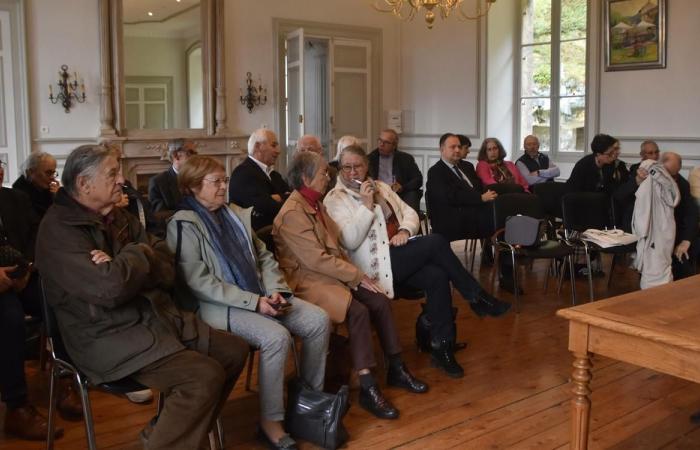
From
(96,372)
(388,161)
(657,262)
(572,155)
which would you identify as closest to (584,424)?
(96,372)

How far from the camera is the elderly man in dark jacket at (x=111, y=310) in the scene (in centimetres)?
242

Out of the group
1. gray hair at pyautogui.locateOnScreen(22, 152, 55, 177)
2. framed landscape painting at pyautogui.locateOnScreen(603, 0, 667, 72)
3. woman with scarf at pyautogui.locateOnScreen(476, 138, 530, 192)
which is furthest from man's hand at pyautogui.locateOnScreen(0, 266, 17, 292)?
framed landscape painting at pyautogui.locateOnScreen(603, 0, 667, 72)

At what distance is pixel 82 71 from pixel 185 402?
6469mm

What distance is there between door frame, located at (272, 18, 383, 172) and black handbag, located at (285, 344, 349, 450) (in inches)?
267

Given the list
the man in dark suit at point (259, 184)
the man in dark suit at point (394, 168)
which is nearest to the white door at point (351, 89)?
the man in dark suit at point (394, 168)

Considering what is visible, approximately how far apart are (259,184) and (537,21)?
5866 mm

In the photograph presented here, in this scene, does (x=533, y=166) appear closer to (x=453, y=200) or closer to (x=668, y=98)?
(x=668, y=98)

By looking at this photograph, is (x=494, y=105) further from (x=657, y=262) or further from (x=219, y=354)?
(x=219, y=354)

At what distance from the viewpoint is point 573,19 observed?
8.72 m

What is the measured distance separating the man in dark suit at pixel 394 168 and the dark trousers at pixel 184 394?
429cm

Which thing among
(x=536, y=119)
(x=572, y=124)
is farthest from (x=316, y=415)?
(x=536, y=119)

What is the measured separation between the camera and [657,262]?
493cm

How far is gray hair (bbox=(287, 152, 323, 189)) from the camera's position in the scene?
136 inches

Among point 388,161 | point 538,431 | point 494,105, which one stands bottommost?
point 538,431
